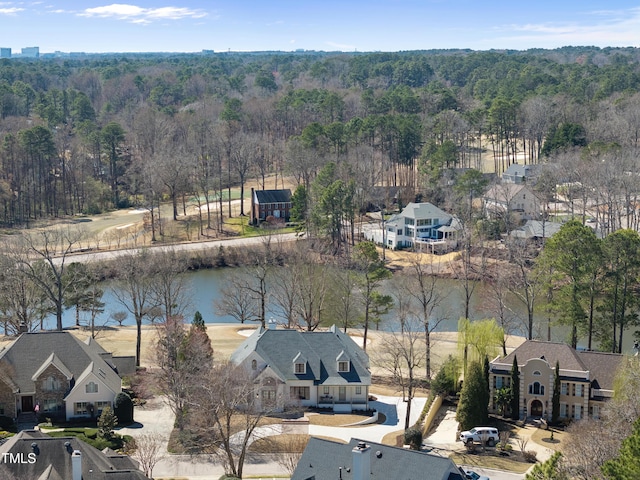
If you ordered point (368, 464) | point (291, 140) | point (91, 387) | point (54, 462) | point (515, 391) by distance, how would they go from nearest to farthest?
1. point (368, 464)
2. point (54, 462)
3. point (91, 387)
4. point (515, 391)
5. point (291, 140)

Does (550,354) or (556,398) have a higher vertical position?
(550,354)

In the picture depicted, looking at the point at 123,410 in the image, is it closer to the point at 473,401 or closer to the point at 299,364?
the point at 299,364

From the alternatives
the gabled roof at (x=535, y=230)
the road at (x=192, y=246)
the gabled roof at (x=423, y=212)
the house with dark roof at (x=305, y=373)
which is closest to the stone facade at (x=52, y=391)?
the house with dark roof at (x=305, y=373)

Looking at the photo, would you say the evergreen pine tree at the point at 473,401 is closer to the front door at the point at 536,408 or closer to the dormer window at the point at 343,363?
the front door at the point at 536,408

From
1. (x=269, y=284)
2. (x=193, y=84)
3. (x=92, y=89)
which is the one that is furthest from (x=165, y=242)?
(x=92, y=89)

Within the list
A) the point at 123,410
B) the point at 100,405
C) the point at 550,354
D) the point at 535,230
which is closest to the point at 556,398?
the point at 550,354

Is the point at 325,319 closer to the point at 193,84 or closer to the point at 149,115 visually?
the point at 149,115

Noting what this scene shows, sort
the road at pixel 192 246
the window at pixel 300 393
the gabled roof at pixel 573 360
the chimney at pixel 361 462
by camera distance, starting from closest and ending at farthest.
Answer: the chimney at pixel 361 462 < the gabled roof at pixel 573 360 < the window at pixel 300 393 < the road at pixel 192 246
